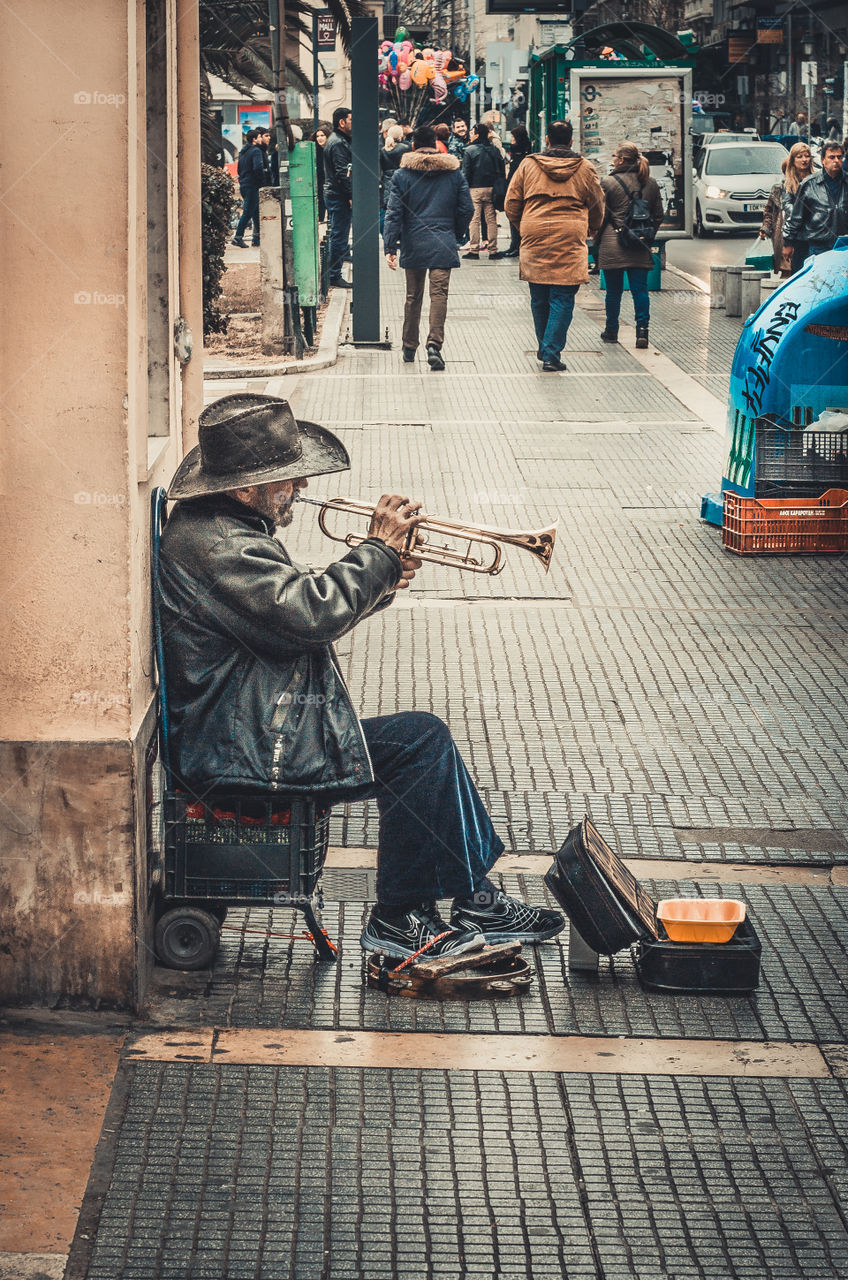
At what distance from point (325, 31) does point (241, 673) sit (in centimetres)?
2596

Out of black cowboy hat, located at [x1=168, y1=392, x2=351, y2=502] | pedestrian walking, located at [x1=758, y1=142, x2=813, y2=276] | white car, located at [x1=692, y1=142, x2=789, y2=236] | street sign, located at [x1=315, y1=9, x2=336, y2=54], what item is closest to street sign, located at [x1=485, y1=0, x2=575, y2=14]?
street sign, located at [x1=315, y1=9, x2=336, y2=54]

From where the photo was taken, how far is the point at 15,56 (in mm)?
3656

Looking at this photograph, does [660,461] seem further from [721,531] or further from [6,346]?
[6,346]

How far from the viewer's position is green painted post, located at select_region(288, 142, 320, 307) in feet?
50.4

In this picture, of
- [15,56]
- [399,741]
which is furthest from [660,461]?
[15,56]

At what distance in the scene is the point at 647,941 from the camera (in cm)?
430

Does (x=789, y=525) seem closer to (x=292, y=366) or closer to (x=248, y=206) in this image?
(x=292, y=366)

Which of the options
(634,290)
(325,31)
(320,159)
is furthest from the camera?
(325,31)

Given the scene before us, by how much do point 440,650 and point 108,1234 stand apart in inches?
168

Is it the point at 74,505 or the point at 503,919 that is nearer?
the point at 74,505

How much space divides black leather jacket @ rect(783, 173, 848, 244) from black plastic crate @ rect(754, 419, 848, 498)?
27.5 ft

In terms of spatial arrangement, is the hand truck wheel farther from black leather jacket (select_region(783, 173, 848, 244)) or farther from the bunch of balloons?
the bunch of balloons

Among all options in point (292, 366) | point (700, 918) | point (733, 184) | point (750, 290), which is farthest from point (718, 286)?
point (700, 918)

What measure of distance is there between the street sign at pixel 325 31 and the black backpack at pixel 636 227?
17.2 ft
